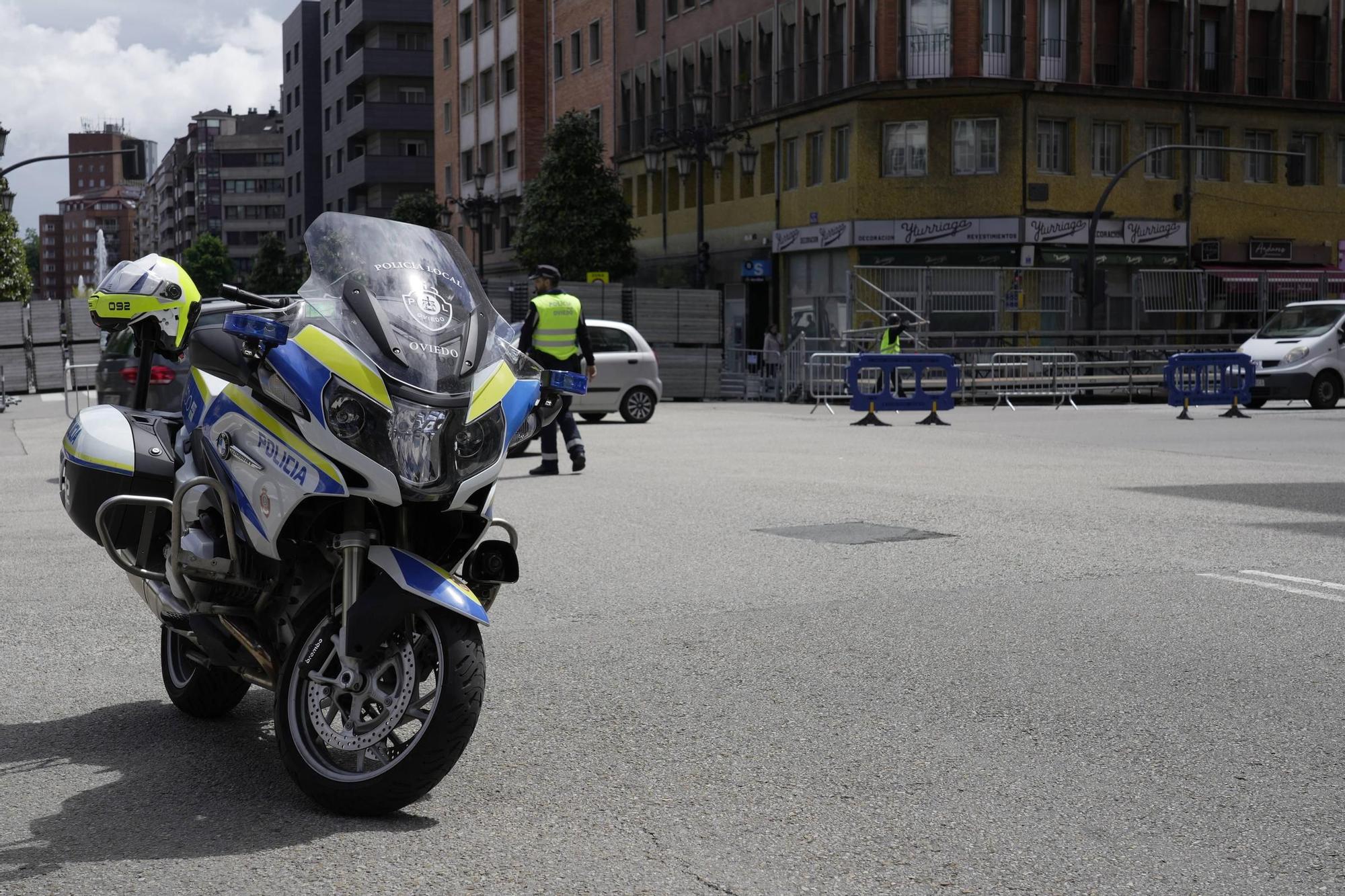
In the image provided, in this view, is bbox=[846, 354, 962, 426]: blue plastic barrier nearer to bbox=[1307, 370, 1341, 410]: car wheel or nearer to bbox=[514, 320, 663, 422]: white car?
bbox=[514, 320, 663, 422]: white car

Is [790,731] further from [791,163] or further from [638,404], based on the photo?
[791,163]

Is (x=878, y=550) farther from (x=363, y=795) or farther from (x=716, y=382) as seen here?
(x=716, y=382)

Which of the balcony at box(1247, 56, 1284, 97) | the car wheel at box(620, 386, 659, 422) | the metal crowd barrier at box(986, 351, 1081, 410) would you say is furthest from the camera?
the balcony at box(1247, 56, 1284, 97)

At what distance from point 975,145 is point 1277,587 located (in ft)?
116

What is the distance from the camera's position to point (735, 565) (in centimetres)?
894

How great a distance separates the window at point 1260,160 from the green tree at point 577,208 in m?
18.3

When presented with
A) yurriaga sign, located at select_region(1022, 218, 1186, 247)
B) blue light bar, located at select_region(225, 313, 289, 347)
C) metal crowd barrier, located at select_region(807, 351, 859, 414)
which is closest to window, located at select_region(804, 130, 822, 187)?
yurriaga sign, located at select_region(1022, 218, 1186, 247)

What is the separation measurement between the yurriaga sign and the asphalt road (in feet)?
105

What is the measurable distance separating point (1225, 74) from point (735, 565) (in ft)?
132

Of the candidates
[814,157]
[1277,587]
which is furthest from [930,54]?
[1277,587]

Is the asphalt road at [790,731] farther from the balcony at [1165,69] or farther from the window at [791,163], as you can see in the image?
the window at [791,163]

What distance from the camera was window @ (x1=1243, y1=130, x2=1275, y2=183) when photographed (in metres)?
45.6

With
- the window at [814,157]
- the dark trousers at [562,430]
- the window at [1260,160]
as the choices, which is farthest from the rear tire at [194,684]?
the window at [1260,160]

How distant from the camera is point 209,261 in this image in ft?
457
